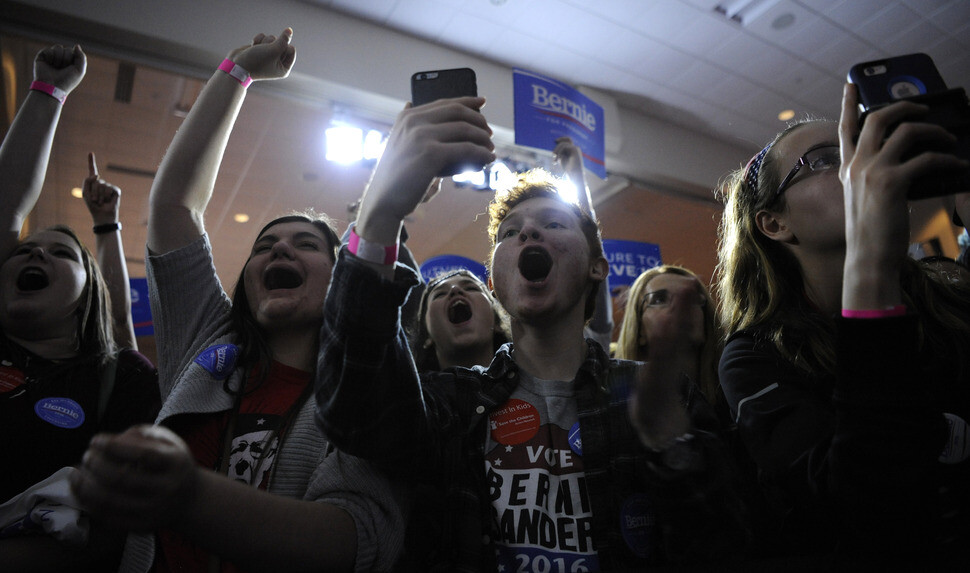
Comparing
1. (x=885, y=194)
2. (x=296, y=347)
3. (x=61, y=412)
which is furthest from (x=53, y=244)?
(x=885, y=194)

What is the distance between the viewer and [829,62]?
483 cm

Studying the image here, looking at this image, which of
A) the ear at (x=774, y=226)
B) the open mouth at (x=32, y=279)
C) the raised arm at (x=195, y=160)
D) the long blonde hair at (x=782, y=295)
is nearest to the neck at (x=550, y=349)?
the long blonde hair at (x=782, y=295)

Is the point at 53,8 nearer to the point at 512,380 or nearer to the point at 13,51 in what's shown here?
the point at 13,51

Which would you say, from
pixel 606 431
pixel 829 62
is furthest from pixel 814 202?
pixel 829 62

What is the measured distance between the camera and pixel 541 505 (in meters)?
0.93

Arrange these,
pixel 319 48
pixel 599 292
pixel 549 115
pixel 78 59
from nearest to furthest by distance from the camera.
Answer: pixel 78 59 → pixel 599 292 → pixel 549 115 → pixel 319 48

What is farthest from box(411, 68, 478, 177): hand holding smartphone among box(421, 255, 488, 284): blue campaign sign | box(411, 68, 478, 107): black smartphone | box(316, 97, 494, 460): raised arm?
box(421, 255, 488, 284): blue campaign sign

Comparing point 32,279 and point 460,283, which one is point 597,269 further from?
point 32,279

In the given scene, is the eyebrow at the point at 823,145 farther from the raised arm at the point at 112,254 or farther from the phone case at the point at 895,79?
the raised arm at the point at 112,254

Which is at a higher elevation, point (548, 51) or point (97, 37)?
point (548, 51)

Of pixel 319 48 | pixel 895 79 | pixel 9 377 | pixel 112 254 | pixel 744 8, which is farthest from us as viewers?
pixel 744 8

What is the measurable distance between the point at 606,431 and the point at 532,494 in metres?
0.16

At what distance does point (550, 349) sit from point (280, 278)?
2.15 ft

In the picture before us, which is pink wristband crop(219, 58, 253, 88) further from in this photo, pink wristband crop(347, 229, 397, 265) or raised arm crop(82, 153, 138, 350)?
raised arm crop(82, 153, 138, 350)
